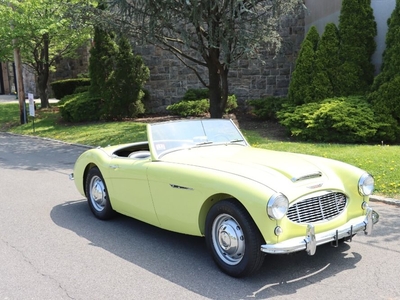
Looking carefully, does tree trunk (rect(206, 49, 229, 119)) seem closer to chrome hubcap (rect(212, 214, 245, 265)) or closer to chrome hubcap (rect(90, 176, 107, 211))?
chrome hubcap (rect(90, 176, 107, 211))

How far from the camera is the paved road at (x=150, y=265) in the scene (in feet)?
12.1

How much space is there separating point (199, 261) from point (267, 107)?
430 inches

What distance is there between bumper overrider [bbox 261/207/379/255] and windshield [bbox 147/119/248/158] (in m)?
1.84

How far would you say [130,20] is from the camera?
11.9 metres

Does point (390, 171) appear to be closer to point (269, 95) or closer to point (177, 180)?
point (177, 180)

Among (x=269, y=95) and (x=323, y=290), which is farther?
(x=269, y=95)

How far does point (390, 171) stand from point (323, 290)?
4.57 metres

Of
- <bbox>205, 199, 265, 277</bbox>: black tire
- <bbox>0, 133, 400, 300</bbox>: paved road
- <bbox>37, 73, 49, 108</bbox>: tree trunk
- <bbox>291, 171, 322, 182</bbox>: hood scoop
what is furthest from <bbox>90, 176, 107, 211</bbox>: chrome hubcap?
<bbox>37, 73, 49, 108</bbox>: tree trunk

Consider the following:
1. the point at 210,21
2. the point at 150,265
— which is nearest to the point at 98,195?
the point at 150,265

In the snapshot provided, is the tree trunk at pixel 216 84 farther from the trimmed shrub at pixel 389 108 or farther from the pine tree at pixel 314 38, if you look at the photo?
the trimmed shrub at pixel 389 108

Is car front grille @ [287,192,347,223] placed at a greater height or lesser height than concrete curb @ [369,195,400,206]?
greater

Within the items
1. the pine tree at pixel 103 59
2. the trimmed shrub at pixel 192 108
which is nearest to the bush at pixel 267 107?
the trimmed shrub at pixel 192 108

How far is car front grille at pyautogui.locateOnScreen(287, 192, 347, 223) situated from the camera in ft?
12.5

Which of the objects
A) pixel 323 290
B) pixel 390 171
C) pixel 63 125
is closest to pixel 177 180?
pixel 323 290
